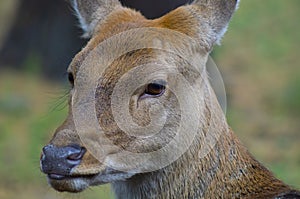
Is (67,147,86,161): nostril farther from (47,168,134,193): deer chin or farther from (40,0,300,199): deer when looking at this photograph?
(47,168,134,193): deer chin

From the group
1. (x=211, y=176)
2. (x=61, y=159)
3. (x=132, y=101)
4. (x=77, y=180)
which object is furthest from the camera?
(x=211, y=176)

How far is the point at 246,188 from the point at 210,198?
29cm

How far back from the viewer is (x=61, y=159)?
17.2ft

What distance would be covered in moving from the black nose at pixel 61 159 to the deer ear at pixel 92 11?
137cm

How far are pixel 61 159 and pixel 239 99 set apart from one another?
8896 mm

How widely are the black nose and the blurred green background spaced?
3.57m

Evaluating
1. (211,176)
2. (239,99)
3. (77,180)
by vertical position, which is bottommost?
(239,99)

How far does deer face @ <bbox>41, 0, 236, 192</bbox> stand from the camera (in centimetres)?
538

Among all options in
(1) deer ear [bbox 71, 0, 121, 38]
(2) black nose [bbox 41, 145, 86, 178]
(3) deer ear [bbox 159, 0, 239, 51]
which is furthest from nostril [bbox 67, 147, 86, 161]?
(1) deer ear [bbox 71, 0, 121, 38]

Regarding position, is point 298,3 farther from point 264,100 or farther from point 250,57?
point 264,100

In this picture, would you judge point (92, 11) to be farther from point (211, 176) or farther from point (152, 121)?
point (211, 176)

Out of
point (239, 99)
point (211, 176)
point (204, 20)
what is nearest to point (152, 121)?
A: point (211, 176)

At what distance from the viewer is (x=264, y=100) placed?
13812mm

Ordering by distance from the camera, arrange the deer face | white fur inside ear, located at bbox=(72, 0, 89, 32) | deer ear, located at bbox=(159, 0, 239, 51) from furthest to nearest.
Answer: white fur inside ear, located at bbox=(72, 0, 89, 32)
deer ear, located at bbox=(159, 0, 239, 51)
the deer face
